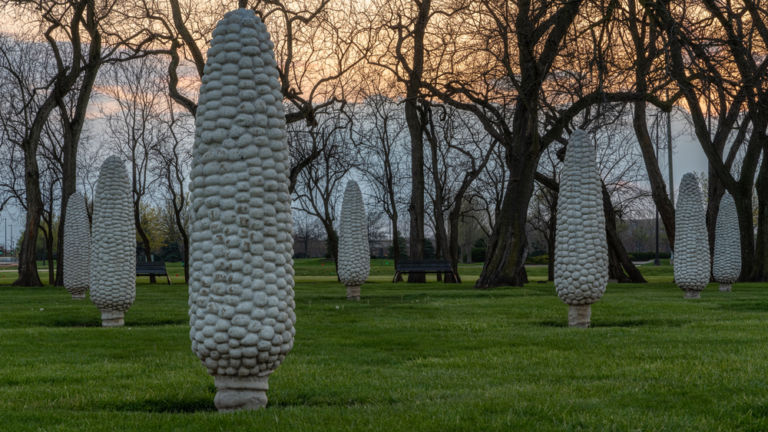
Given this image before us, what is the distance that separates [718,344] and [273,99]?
656cm

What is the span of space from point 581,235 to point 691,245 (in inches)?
309

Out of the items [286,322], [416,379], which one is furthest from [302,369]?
[286,322]

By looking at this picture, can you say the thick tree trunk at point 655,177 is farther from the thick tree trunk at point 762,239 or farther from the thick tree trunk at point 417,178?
the thick tree trunk at point 417,178

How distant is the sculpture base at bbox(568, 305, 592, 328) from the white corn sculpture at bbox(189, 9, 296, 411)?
6988 mm

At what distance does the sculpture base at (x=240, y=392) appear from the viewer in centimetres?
526

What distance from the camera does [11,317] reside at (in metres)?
13.9

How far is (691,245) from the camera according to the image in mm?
17125

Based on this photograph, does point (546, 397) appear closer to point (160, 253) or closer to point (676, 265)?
point (676, 265)

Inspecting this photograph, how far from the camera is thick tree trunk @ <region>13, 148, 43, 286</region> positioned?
96.6ft

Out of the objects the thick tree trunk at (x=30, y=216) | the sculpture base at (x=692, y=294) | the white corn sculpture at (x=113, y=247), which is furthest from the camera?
the thick tree trunk at (x=30, y=216)

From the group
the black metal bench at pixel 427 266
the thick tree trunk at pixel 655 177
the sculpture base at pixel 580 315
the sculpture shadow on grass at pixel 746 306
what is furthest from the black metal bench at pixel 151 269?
the sculpture base at pixel 580 315

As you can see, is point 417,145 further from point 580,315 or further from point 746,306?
point 580,315

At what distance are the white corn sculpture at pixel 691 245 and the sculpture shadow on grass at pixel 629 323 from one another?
5.25 m

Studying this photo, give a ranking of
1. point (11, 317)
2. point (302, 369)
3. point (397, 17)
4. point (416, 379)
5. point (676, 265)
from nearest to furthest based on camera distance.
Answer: point (416, 379), point (302, 369), point (11, 317), point (676, 265), point (397, 17)
